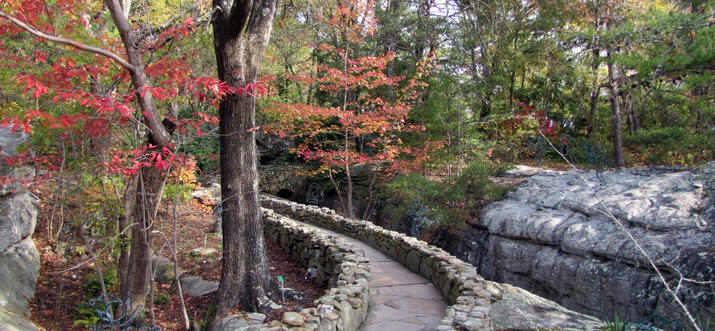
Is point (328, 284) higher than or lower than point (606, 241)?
lower

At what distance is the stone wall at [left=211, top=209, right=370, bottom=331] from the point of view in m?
4.30

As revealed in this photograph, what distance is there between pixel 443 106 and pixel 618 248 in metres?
7.49

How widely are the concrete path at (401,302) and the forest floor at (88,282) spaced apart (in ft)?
3.02

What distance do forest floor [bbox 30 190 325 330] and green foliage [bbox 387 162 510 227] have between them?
4.20 meters

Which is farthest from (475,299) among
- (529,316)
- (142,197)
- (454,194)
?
(454,194)

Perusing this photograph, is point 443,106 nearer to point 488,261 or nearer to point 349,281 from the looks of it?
point 488,261

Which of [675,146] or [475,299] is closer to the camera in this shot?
[475,299]

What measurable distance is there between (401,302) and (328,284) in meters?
1.33

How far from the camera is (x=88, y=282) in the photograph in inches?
249

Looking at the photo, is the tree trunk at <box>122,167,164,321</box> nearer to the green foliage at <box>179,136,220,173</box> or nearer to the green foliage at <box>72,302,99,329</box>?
the green foliage at <box>72,302,99,329</box>

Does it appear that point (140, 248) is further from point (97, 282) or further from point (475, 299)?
point (475, 299)

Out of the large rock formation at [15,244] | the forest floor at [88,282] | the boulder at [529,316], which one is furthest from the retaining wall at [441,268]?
the large rock formation at [15,244]

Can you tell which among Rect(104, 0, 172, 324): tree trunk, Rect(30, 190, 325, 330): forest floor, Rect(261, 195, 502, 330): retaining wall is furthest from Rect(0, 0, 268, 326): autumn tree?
Rect(261, 195, 502, 330): retaining wall

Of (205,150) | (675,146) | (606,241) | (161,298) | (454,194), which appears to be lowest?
(161,298)
